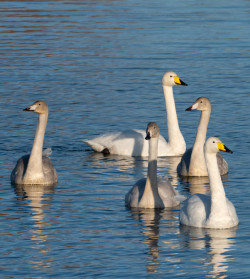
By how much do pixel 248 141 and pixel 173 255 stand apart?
7701 millimetres

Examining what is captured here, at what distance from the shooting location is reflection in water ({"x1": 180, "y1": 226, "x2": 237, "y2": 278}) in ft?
41.2

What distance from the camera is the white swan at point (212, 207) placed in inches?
561

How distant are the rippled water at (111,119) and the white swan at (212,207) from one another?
0.58 feet

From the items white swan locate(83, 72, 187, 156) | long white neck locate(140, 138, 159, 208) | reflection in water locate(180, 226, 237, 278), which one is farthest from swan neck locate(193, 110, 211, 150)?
reflection in water locate(180, 226, 237, 278)

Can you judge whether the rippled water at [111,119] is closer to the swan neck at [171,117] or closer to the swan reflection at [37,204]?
the swan reflection at [37,204]

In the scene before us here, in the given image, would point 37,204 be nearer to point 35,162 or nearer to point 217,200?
point 35,162

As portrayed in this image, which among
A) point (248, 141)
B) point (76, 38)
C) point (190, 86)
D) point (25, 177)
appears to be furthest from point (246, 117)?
point (76, 38)

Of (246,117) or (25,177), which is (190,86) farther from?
(25,177)

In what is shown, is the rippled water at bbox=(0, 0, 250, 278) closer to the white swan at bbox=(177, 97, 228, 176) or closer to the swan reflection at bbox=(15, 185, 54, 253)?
the swan reflection at bbox=(15, 185, 54, 253)

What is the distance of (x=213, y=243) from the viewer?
13.6 m

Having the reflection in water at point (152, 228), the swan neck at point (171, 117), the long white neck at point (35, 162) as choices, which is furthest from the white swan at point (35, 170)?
the swan neck at point (171, 117)

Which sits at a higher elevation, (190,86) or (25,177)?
(190,86)

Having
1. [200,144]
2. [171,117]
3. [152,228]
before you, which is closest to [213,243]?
[152,228]

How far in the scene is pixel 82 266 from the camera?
41.3 ft
